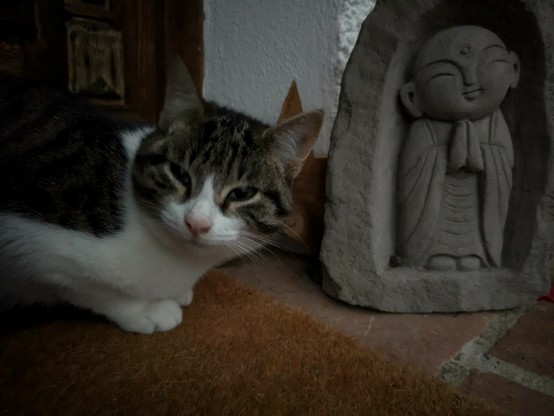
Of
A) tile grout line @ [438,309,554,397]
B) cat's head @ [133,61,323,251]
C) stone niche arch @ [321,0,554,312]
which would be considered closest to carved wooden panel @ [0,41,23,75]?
cat's head @ [133,61,323,251]

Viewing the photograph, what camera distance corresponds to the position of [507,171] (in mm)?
980

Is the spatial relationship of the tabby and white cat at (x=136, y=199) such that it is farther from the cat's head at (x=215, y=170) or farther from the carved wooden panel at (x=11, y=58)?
the carved wooden panel at (x=11, y=58)

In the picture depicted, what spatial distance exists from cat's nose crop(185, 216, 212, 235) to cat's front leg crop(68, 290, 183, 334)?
0.79ft

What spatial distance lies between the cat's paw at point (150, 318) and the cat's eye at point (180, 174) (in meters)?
0.28

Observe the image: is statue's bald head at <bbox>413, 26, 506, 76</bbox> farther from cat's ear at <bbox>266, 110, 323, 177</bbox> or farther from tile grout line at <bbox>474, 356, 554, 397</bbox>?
tile grout line at <bbox>474, 356, 554, 397</bbox>

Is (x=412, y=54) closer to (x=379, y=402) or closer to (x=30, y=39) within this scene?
(x=379, y=402)

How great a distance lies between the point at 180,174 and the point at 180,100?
156mm

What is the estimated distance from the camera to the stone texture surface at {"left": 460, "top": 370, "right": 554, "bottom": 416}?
0.71 meters

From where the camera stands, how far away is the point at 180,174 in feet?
2.45

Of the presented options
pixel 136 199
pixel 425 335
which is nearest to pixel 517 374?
pixel 425 335

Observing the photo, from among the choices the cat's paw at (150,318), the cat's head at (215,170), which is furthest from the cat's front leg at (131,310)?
the cat's head at (215,170)

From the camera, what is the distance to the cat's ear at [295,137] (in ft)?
2.49

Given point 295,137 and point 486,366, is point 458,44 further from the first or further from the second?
point 486,366

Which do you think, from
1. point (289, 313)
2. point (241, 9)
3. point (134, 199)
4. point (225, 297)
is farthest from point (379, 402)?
point (241, 9)
